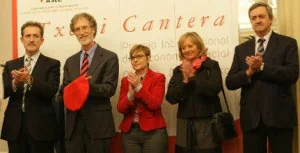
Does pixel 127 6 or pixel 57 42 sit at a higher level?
pixel 127 6

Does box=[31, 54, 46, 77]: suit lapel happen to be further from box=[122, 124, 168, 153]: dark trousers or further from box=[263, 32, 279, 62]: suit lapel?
box=[263, 32, 279, 62]: suit lapel

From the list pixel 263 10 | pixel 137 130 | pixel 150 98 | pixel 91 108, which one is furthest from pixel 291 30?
pixel 91 108

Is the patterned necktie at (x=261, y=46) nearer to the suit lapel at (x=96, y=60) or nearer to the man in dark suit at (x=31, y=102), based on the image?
the suit lapel at (x=96, y=60)

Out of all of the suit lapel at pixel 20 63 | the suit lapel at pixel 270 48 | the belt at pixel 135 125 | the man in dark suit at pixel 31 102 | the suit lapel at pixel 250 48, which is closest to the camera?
the suit lapel at pixel 270 48

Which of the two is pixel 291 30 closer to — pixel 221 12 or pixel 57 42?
pixel 221 12

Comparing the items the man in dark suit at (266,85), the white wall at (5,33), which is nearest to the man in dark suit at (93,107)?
the man in dark suit at (266,85)

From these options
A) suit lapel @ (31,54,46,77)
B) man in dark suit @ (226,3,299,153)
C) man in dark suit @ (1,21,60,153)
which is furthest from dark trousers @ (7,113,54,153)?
man in dark suit @ (226,3,299,153)

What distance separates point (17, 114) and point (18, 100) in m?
0.12

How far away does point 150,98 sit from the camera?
3070 millimetres

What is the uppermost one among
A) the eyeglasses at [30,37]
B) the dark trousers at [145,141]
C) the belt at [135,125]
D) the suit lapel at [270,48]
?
the eyeglasses at [30,37]

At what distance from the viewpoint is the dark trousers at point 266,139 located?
2.78 meters

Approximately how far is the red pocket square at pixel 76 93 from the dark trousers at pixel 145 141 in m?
0.51

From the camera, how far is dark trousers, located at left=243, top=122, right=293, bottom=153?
278cm

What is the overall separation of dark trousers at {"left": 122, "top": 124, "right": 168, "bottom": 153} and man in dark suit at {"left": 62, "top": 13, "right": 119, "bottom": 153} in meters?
0.19
